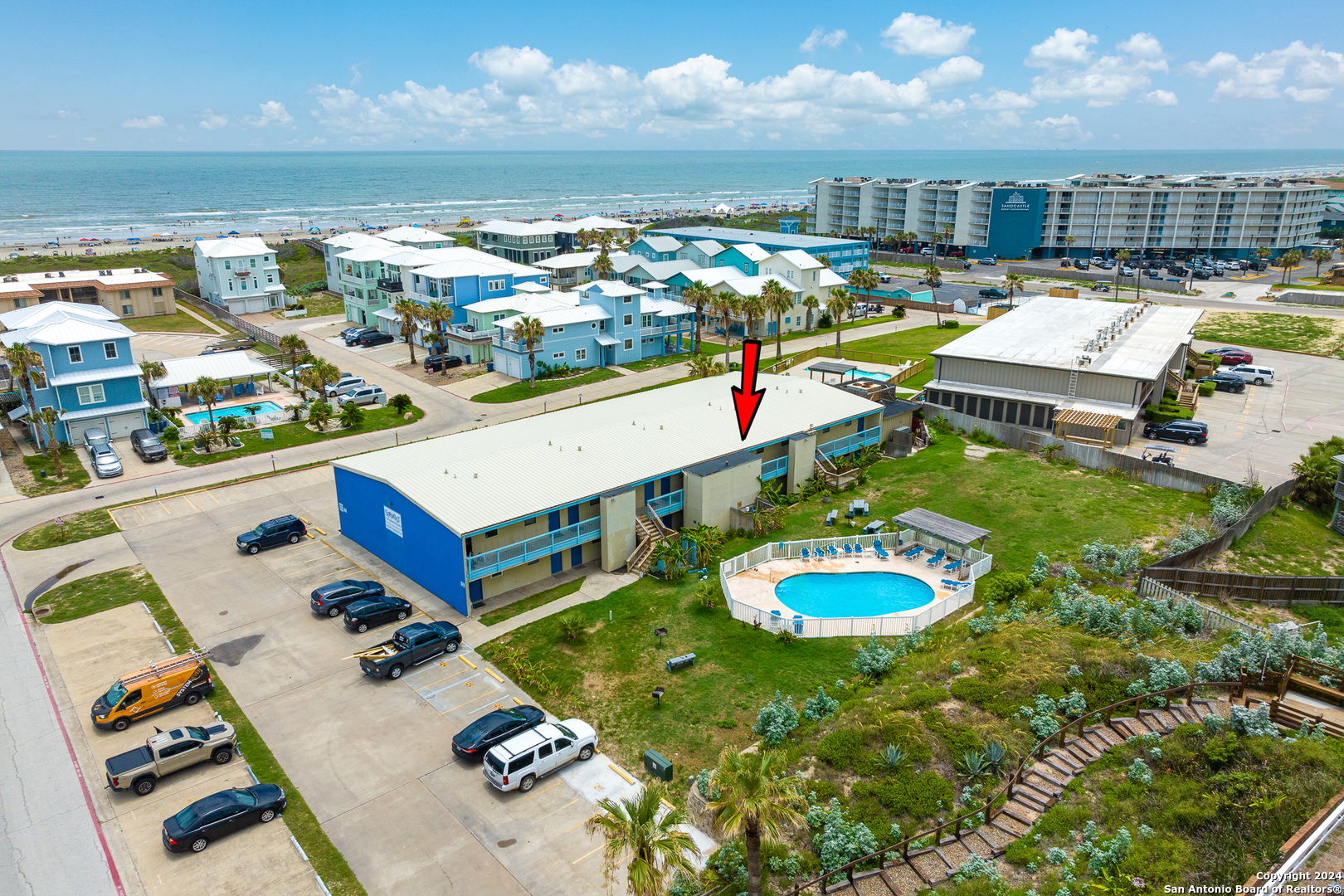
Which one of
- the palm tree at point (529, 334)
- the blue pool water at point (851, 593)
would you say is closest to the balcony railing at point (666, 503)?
the blue pool water at point (851, 593)

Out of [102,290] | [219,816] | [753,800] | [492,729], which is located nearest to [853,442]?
[492,729]

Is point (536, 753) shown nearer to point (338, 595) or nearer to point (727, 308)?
point (338, 595)

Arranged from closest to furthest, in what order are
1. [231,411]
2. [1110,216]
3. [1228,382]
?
[231,411]
[1228,382]
[1110,216]

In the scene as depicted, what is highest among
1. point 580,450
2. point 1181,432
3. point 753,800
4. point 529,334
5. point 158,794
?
point 529,334

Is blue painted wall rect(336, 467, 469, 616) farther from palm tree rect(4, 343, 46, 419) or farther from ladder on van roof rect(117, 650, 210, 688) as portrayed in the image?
palm tree rect(4, 343, 46, 419)

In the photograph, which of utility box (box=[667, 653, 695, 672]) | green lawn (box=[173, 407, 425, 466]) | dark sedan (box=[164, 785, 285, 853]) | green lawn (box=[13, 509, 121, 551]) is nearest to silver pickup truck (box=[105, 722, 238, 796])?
dark sedan (box=[164, 785, 285, 853])

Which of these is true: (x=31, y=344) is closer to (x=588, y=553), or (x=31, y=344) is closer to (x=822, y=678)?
(x=588, y=553)
